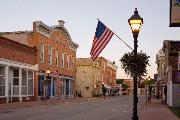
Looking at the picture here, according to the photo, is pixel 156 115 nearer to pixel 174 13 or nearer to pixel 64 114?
pixel 64 114

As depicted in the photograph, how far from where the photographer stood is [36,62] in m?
46.3

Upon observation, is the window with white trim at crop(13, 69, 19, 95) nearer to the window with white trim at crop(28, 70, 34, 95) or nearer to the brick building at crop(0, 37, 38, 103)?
the brick building at crop(0, 37, 38, 103)

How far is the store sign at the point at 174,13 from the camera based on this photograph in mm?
12889

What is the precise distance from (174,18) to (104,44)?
22.2 feet

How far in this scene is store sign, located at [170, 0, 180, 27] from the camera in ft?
42.3

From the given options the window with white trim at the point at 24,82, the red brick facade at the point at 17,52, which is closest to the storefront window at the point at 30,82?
the window with white trim at the point at 24,82

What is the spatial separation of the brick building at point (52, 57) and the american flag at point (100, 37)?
26101 millimetres

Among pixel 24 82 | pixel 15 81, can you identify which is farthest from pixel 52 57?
pixel 15 81

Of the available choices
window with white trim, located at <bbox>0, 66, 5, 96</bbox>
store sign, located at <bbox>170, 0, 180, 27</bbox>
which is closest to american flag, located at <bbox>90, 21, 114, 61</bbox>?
store sign, located at <bbox>170, 0, 180, 27</bbox>

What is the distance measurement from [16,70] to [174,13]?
3120 centimetres

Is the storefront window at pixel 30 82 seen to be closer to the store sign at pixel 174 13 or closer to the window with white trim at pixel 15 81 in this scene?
the window with white trim at pixel 15 81

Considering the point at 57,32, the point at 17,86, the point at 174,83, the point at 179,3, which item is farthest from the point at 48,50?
the point at 179,3

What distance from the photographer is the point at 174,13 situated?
42.7 feet

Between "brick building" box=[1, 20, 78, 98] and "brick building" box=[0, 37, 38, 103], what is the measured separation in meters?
1.41
